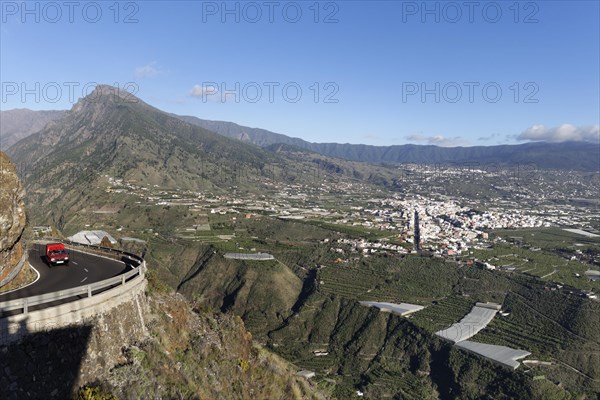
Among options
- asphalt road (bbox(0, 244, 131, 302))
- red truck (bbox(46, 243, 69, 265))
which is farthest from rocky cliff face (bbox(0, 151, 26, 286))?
red truck (bbox(46, 243, 69, 265))

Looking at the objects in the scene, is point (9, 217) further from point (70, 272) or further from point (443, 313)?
point (443, 313)

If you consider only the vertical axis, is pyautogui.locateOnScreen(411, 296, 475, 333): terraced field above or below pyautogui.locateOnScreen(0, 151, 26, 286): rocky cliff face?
below

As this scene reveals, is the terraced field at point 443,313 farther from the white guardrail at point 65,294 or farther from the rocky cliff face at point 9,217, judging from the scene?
the rocky cliff face at point 9,217

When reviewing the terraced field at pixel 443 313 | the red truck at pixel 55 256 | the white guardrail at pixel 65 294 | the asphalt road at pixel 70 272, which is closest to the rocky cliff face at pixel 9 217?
the asphalt road at pixel 70 272

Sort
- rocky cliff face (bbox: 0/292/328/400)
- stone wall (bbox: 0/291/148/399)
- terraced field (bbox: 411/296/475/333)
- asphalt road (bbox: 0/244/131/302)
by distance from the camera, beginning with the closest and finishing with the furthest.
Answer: stone wall (bbox: 0/291/148/399) → rocky cliff face (bbox: 0/292/328/400) → asphalt road (bbox: 0/244/131/302) → terraced field (bbox: 411/296/475/333)

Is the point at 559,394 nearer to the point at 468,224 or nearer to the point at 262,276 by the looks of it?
the point at 262,276

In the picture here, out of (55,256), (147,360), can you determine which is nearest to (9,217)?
(55,256)

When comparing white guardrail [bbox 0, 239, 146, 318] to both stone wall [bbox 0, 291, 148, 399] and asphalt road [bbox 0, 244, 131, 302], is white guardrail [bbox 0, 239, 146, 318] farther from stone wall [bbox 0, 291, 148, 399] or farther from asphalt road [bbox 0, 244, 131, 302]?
asphalt road [bbox 0, 244, 131, 302]

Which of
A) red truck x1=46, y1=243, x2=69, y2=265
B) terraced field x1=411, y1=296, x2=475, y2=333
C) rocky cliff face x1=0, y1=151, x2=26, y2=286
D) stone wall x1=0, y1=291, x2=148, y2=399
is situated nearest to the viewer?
stone wall x1=0, y1=291, x2=148, y2=399
